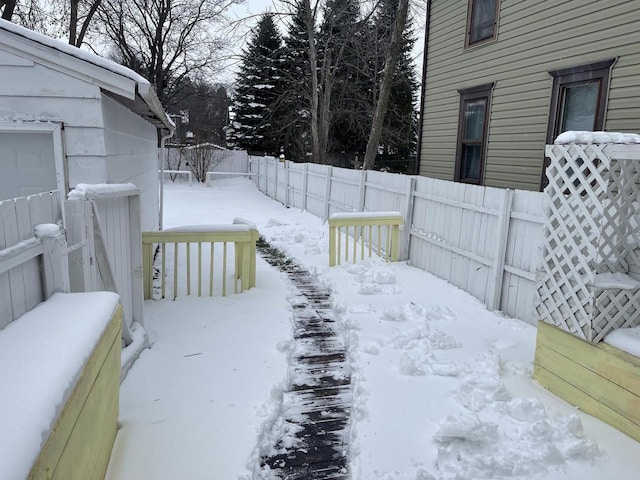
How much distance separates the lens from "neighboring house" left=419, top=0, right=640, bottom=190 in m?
5.46

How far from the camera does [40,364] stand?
1503 mm

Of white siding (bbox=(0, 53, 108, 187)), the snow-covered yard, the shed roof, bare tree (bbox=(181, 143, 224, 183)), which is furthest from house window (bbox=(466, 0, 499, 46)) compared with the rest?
bare tree (bbox=(181, 143, 224, 183))

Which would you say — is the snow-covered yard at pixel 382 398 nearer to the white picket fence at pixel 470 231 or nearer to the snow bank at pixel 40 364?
the white picket fence at pixel 470 231

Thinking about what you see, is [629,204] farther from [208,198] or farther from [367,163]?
[208,198]

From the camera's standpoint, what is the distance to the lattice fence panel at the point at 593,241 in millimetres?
2879

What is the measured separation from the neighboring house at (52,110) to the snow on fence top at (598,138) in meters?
3.41

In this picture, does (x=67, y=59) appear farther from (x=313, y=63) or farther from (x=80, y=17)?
(x=80, y=17)

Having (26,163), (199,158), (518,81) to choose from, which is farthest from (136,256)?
(199,158)

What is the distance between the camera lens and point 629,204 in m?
2.91

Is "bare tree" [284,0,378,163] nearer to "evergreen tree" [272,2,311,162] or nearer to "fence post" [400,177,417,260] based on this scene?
"evergreen tree" [272,2,311,162]

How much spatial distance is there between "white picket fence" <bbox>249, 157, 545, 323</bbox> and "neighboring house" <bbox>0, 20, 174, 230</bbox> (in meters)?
3.73

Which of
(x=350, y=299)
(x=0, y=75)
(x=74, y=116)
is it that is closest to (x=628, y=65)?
(x=350, y=299)

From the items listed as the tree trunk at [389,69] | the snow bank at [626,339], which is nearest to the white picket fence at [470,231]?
the snow bank at [626,339]

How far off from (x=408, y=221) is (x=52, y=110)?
4777 mm
